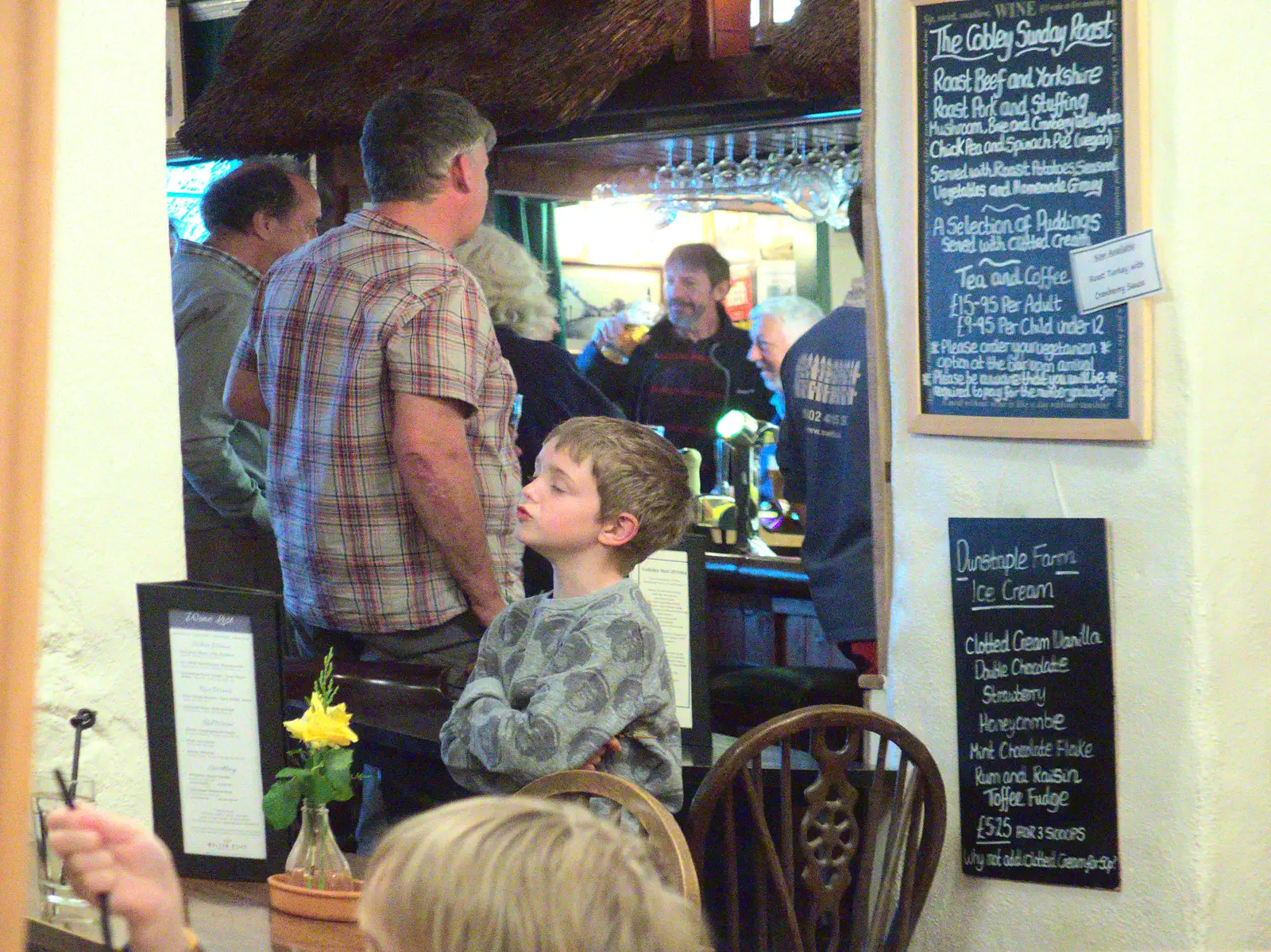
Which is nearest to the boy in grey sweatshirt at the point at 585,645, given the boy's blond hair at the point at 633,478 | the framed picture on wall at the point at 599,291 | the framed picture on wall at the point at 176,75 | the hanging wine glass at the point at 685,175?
the boy's blond hair at the point at 633,478

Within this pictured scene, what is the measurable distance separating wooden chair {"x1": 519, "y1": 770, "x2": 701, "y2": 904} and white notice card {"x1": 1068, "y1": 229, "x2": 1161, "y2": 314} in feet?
4.20

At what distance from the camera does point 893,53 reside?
285 centimetres

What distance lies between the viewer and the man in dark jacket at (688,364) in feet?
18.2

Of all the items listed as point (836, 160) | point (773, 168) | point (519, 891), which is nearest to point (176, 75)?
point (773, 168)

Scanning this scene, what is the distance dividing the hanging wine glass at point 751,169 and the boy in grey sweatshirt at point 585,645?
285cm

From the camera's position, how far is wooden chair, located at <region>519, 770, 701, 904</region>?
1803 millimetres

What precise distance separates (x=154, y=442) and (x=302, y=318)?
1.32 meters

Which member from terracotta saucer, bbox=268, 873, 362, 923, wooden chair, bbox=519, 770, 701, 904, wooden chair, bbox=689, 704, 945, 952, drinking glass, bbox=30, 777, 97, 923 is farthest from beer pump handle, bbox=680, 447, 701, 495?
drinking glass, bbox=30, 777, 97, 923

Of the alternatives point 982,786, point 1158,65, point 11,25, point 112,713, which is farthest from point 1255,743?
point 11,25

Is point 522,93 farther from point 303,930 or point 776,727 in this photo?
point 303,930

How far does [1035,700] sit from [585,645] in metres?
0.97

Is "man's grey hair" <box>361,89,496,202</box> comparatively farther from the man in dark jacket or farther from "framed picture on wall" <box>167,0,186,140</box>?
"framed picture on wall" <box>167,0,186,140</box>

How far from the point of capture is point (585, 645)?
2.24 metres

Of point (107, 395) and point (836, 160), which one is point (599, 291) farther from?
point (107, 395)
